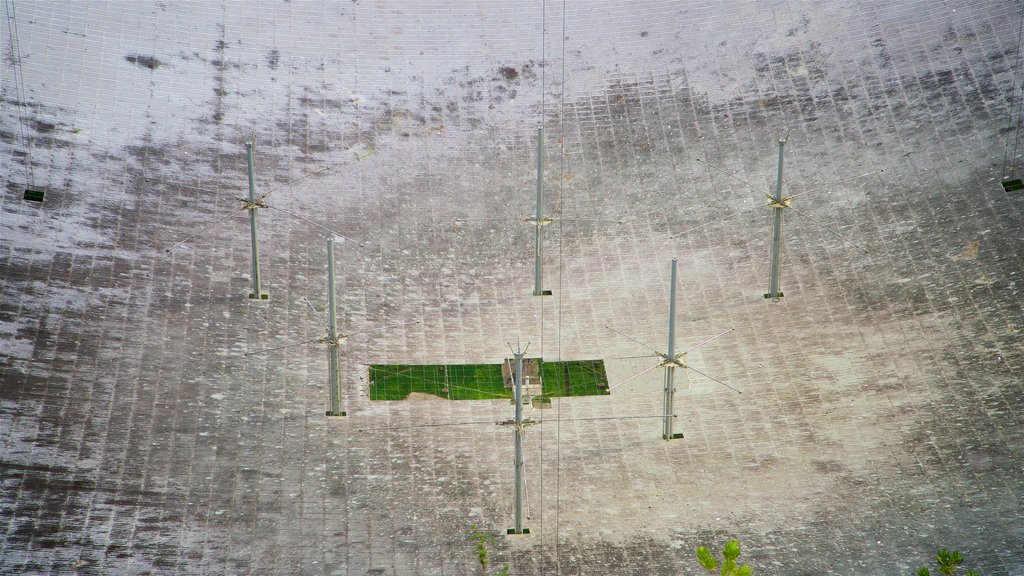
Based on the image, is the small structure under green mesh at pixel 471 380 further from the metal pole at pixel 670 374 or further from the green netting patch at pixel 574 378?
the metal pole at pixel 670 374

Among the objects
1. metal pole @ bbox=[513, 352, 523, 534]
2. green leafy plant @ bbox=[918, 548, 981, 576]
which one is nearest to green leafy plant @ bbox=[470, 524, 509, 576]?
metal pole @ bbox=[513, 352, 523, 534]

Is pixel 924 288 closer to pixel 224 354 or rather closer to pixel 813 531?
pixel 813 531

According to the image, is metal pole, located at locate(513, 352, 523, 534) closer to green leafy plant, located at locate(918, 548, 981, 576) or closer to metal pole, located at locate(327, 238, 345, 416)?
metal pole, located at locate(327, 238, 345, 416)

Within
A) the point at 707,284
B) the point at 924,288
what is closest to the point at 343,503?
the point at 707,284

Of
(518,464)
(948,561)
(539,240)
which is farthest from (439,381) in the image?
(948,561)

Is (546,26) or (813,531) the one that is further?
(546,26)

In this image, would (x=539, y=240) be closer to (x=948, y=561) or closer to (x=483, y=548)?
(x=483, y=548)

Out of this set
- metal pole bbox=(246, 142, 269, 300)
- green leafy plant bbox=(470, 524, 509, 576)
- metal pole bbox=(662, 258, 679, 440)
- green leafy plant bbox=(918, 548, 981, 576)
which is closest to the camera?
green leafy plant bbox=(918, 548, 981, 576)

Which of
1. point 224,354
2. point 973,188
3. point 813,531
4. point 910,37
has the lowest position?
point 813,531
